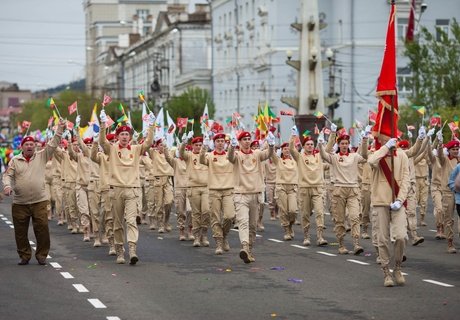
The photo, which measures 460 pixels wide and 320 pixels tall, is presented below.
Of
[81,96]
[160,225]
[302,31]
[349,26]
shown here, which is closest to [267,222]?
[160,225]

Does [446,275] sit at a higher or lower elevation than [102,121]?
lower

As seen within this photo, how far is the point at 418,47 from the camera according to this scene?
177ft

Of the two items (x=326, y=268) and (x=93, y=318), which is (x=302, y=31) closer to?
(x=326, y=268)

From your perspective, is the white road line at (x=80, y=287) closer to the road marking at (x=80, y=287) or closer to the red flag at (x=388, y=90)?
the road marking at (x=80, y=287)

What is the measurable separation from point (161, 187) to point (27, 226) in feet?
30.6

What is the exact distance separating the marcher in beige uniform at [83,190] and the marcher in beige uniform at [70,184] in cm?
111

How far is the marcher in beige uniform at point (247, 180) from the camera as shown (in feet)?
66.2

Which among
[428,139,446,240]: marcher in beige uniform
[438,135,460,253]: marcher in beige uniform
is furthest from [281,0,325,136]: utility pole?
[438,135,460,253]: marcher in beige uniform

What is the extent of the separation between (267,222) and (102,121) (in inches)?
486

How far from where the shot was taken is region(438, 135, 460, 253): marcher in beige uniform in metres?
21.7

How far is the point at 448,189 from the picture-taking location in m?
22.4

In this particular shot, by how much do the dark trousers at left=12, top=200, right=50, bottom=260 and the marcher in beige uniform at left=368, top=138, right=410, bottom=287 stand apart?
5344 mm

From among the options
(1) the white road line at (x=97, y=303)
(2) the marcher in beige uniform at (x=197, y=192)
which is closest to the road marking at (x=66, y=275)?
(1) the white road line at (x=97, y=303)

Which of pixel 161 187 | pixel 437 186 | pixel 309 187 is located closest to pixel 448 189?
pixel 437 186
